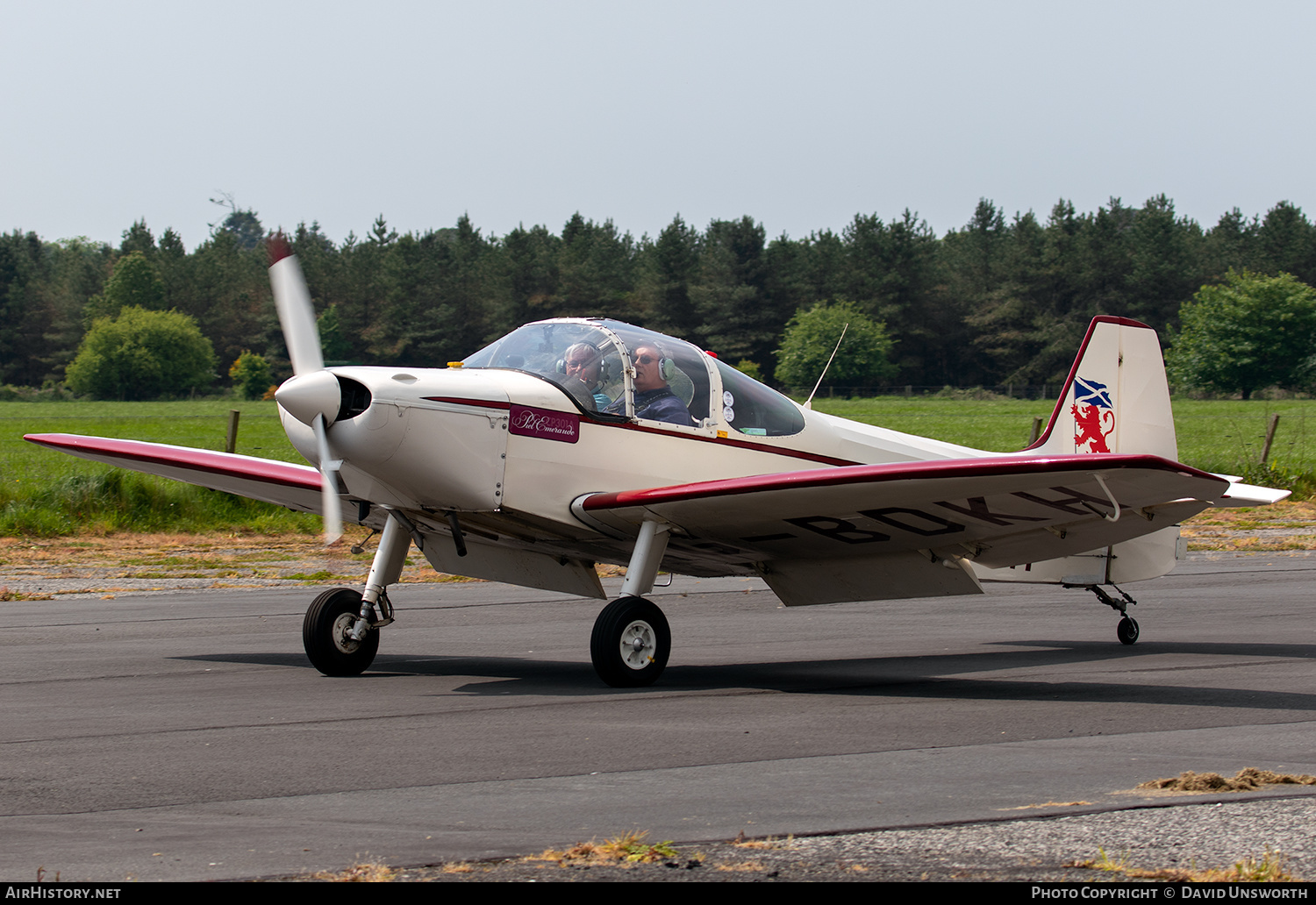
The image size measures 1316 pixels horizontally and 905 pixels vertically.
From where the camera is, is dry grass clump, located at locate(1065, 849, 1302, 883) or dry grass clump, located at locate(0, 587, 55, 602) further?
dry grass clump, located at locate(0, 587, 55, 602)

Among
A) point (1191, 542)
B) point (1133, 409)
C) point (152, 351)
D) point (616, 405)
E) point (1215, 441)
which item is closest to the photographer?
point (616, 405)

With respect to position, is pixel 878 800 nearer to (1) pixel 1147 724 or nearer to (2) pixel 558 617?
(1) pixel 1147 724

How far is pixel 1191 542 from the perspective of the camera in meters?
20.6

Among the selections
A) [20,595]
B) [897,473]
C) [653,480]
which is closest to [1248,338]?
[20,595]

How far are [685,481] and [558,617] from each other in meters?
4.17

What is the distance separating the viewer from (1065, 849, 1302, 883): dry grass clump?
13.3ft

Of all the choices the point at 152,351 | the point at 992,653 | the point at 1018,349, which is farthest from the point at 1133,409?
the point at 152,351

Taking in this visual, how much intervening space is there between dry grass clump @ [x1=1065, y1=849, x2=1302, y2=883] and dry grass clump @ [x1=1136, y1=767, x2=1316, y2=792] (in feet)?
3.80

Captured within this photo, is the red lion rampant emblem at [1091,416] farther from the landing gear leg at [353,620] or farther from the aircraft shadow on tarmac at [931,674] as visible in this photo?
the landing gear leg at [353,620]

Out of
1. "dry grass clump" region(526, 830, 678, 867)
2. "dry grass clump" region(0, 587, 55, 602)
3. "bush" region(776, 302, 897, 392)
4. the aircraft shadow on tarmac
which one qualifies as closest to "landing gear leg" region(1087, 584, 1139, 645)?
the aircraft shadow on tarmac

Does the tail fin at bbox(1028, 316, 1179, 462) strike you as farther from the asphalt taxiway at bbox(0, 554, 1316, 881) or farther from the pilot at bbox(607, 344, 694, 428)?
the pilot at bbox(607, 344, 694, 428)

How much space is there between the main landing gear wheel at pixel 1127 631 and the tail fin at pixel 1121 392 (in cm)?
145

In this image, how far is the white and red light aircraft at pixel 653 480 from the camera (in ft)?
27.3

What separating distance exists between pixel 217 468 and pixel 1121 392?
7.40 m
